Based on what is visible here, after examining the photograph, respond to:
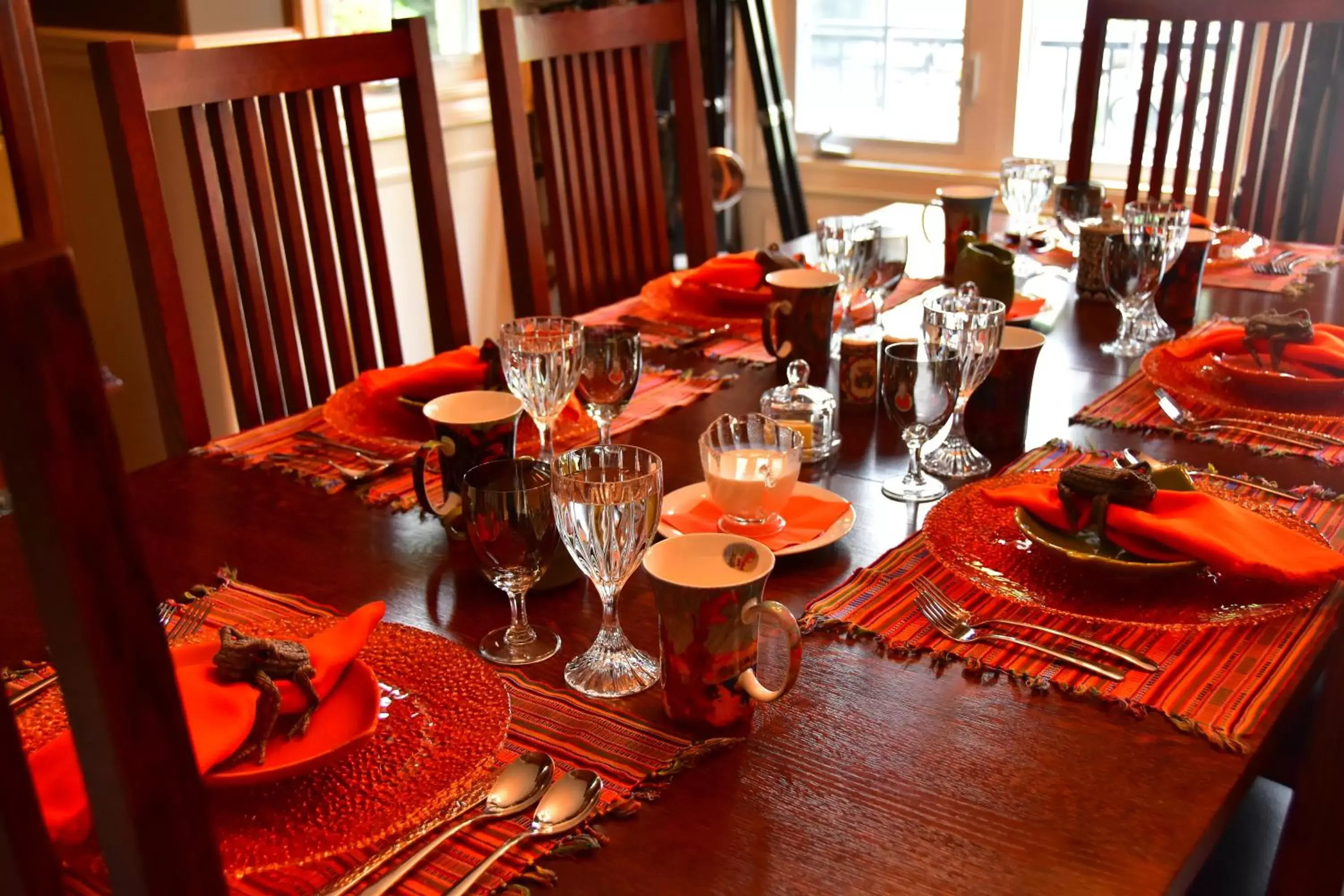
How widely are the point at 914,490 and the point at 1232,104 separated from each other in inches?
52.9

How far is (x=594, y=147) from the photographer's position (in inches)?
75.6

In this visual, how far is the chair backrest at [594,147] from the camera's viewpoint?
1.73 m

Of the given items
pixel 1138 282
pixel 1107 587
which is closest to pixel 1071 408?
pixel 1138 282

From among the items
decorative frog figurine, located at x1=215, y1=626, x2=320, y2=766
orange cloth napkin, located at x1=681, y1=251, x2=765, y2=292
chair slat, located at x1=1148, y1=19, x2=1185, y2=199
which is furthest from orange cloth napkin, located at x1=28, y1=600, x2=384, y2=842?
chair slat, located at x1=1148, y1=19, x2=1185, y2=199

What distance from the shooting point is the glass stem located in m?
0.85

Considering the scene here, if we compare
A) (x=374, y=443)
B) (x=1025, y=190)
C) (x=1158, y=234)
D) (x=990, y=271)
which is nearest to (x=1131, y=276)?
(x=1158, y=234)

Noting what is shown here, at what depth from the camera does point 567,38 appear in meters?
1.80

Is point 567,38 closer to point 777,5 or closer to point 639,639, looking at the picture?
point 639,639

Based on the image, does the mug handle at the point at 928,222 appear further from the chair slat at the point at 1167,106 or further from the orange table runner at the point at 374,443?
the orange table runner at the point at 374,443

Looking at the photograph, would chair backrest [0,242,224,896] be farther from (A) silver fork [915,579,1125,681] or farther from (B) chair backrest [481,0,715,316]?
(B) chair backrest [481,0,715,316]

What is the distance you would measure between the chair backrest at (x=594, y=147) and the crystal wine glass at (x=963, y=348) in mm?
731

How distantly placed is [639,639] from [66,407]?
1.73ft

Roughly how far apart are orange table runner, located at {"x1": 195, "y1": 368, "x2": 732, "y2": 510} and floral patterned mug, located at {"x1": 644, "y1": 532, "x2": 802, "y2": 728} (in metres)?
0.34

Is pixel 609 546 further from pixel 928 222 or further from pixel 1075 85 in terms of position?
pixel 1075 85
